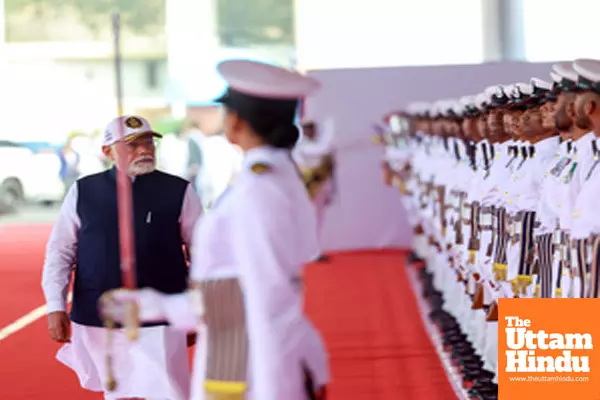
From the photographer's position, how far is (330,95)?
14.6 meters

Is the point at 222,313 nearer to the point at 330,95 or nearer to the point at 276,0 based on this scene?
the point at 330,95

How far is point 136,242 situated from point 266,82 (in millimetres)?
1554

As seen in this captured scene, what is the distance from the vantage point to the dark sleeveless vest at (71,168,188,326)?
4.79 m

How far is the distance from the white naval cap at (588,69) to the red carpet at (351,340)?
249 centimetres

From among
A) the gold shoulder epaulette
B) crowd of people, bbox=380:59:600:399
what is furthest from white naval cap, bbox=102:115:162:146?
crowd of people, bbox=380:59:600:399

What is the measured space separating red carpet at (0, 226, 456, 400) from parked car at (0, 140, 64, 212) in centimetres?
1048

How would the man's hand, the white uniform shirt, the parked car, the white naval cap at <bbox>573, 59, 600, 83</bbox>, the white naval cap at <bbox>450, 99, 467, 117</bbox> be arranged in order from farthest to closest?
the parked car → the white naval cap at <bbox>450, 99, 467, 117</bbox> → the man's hand → the white naval cap at <bbox>573, 59, 600, 83</bbox> → the white uniform shirt

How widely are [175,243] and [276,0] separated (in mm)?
29500

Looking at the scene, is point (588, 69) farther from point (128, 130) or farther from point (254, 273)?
point (254, 273)

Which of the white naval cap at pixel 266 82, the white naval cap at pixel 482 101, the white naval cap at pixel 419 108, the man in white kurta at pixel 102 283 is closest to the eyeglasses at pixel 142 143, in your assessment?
the man in white kurta at pixel 102 283

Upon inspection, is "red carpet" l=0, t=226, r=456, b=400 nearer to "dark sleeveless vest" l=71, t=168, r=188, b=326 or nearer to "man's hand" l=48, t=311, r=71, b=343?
"man's hand" l=48, t=311, r=71, b=343

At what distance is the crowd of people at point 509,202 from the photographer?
15.7 ft

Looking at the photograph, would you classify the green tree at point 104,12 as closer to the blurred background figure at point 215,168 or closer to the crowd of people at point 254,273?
the blurred background figure at point 215,168

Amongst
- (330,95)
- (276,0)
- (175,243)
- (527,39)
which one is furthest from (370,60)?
(175,243)
